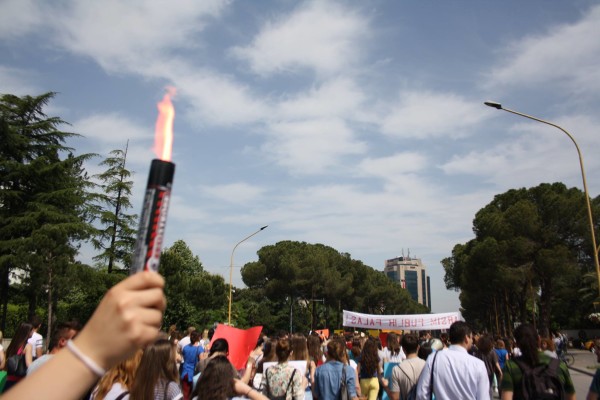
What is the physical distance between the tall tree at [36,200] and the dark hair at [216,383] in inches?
953

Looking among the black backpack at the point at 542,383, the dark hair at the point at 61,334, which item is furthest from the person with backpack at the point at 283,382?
the black backpack at the point at 542,383

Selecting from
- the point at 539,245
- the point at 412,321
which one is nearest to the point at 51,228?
the point at 412,321

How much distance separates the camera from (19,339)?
20.9 ft

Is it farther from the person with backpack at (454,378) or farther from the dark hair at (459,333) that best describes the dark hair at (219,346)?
the dark hair at (459,333)

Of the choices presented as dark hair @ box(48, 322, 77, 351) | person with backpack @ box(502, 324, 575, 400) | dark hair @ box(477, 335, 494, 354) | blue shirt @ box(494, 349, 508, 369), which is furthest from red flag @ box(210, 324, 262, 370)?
blue shirt @ box(494, 349, 508, 369)

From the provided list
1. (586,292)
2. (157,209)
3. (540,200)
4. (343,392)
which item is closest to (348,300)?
(586,292)

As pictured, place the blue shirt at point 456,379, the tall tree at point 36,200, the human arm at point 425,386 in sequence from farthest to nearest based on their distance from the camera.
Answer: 1. the tall tree at point 36,200
2. the human arm at point 425,386
3. the blue shirt at point 456,379

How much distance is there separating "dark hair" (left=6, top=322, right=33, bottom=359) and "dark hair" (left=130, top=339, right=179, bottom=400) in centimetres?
346

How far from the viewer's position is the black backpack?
13.9 ft

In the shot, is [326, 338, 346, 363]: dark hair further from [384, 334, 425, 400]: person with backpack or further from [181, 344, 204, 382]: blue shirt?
[181, 344, 204, 382]: blue shirt

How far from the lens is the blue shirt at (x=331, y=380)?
6223 mm

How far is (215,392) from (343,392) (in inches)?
112

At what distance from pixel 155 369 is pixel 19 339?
3.67 m

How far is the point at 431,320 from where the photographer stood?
2144 cm
